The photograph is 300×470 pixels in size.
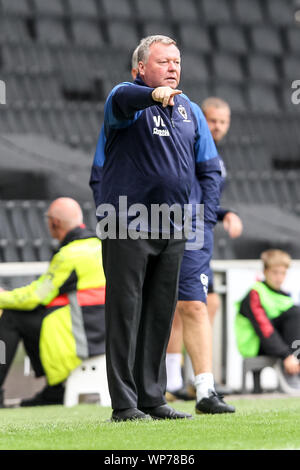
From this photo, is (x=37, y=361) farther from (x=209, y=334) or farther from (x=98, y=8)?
(x=98, y=8)

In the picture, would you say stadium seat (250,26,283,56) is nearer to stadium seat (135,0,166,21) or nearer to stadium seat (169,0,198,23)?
stadium seat (169,0,198,23)

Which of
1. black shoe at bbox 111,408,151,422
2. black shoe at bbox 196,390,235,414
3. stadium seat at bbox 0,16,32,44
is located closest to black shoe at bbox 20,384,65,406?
black shoe at bbox 196,390,235,414

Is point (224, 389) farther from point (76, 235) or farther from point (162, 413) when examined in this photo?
point (162, 413)

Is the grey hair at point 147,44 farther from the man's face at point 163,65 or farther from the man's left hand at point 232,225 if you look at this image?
the man's left hand at point 232,225

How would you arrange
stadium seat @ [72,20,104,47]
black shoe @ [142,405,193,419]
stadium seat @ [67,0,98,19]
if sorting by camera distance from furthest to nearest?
stadium seat @ [67,0,98,19]
stadium seat @ [72,20,104,47]
black shoe @ [142,405,193,419]

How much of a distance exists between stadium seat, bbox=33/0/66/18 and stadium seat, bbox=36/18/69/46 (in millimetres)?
87

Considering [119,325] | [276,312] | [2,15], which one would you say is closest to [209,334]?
[119,325]

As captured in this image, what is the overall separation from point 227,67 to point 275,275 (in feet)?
25.1

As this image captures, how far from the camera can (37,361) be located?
21.5 ft

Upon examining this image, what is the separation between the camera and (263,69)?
48.5 feet

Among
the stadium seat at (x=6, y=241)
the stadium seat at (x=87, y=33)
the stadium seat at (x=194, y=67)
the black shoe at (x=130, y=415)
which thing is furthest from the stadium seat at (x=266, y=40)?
the black shoe at (x=130, y=415)

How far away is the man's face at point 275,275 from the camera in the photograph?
7461 mm

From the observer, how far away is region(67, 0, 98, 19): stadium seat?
13945 mm

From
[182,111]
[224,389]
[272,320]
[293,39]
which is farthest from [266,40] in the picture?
[182,111]
